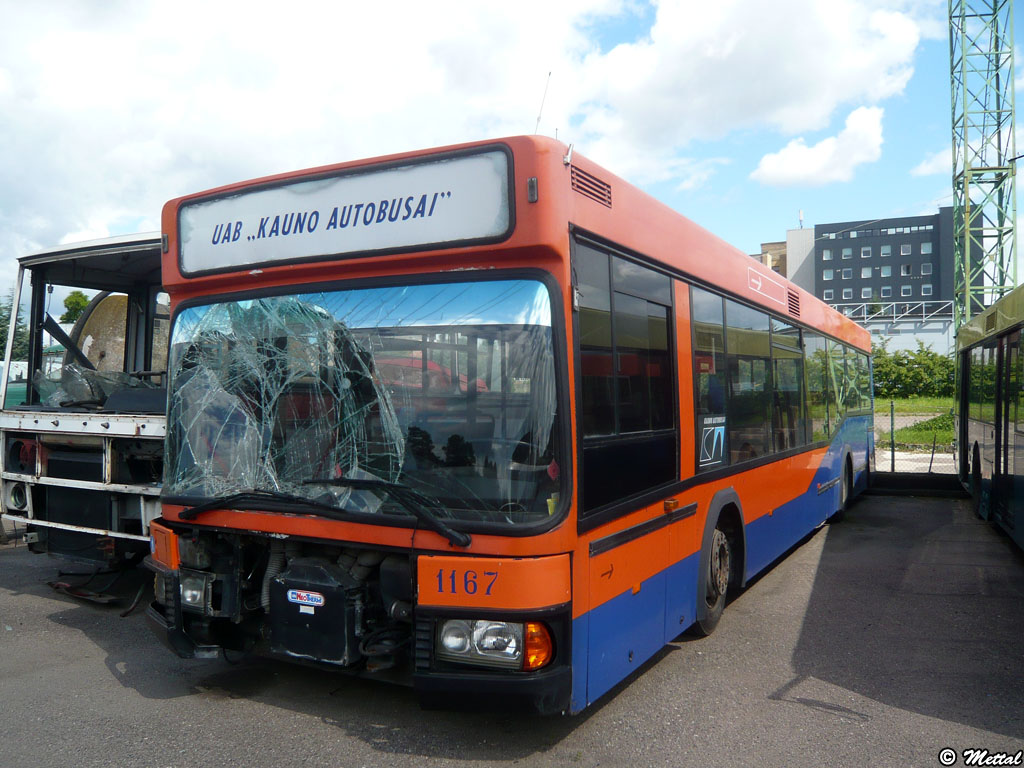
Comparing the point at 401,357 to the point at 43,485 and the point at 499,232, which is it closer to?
the point at 499,232

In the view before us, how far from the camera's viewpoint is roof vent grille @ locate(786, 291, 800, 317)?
26.6 ft

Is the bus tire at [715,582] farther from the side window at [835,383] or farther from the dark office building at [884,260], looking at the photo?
the dark office building at [884,260]

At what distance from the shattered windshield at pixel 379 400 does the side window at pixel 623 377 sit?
293mm

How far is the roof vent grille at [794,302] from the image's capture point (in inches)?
320

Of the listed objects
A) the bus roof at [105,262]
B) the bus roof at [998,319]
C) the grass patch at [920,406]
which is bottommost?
the grass patch at [920,406]

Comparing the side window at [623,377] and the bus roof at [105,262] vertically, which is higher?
the bus roof at [105,262]

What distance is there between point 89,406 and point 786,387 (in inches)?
239

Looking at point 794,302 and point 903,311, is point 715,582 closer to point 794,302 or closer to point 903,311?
point 794,302

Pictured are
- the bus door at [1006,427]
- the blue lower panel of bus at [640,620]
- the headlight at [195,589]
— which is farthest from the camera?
the bus door at [1006,427]

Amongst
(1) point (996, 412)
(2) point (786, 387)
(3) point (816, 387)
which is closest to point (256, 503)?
(2) point (786, 387)

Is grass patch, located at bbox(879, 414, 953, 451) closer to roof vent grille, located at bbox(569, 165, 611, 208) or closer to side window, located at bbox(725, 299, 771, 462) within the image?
side window, located at bbox(725, 299, 771, 462)

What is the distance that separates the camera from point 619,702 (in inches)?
180

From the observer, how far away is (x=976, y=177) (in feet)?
95.2

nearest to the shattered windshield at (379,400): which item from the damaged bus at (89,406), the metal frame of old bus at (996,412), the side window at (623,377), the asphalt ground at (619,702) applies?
the side window at (623,377)
